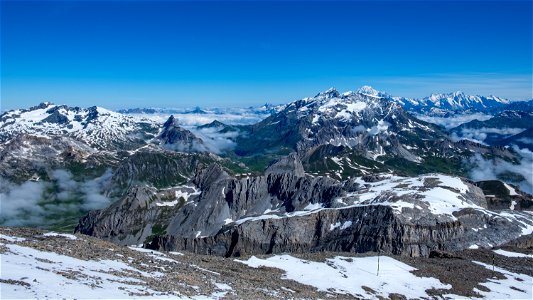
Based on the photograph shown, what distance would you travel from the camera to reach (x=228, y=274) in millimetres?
Result: 51625

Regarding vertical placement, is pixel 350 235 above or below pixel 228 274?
below

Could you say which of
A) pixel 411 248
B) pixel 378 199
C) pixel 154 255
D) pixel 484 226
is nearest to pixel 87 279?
pixel 154 255

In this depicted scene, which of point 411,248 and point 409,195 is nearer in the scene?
point 411,248

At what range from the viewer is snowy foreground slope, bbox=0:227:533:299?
35344 mm

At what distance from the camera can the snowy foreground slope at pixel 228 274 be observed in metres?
35.3

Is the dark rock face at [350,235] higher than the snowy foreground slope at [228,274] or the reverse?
the reverse

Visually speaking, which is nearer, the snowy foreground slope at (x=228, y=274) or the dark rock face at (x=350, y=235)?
the snowy foreground slope at (x=228, y=274)

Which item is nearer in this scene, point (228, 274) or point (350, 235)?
point (228, 274)

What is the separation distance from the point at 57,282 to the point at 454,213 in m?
153

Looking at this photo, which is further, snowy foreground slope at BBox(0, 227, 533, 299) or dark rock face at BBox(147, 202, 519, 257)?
dark rock face at BBox(147, 202, 519, 257)

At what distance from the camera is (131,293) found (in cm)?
3484

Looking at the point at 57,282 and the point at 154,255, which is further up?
the point at 57,282

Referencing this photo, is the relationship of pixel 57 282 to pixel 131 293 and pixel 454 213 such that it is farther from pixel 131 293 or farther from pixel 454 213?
pixel 454 213

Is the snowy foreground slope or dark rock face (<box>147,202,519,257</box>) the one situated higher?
the snowy foreground slope
